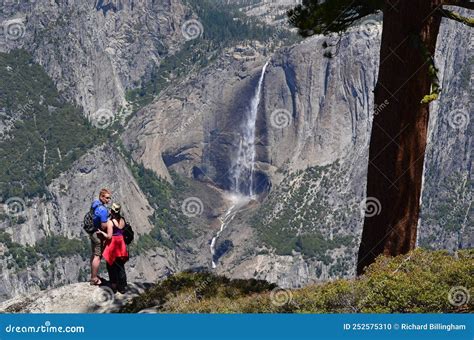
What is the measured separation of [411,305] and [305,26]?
884 centimetres

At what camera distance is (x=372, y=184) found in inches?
711

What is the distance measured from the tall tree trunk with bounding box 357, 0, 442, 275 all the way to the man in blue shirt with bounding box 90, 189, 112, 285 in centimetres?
602

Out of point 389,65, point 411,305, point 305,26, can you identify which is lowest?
point 411,305

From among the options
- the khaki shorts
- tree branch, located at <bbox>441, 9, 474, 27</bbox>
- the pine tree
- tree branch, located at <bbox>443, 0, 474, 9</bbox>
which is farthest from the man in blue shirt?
tree branch, located at <bbox>443, 0, 474, 9</bbox>

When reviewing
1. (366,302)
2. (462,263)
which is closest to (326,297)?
(366,302)

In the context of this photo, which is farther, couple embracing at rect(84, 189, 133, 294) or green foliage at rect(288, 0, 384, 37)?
couple embracing at rect(84, 189, 133, 294)

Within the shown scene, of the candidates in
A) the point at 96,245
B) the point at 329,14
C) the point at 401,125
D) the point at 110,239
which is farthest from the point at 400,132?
the point at 96,245

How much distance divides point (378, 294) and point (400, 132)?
4458mm

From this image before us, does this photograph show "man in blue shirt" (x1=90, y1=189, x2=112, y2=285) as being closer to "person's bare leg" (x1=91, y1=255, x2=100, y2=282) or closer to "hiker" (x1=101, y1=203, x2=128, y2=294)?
"person's bare leg" (x1=91, y1=255, x2=100, y2=282)

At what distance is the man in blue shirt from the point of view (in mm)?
19812

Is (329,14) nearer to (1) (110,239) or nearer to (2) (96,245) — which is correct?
(1) (110,239)

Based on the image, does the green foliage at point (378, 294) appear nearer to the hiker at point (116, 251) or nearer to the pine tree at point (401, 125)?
the pine tree at point (401, 125)

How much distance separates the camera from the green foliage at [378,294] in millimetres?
14266

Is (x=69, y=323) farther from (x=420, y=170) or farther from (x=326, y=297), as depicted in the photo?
(x=420, y=170)
